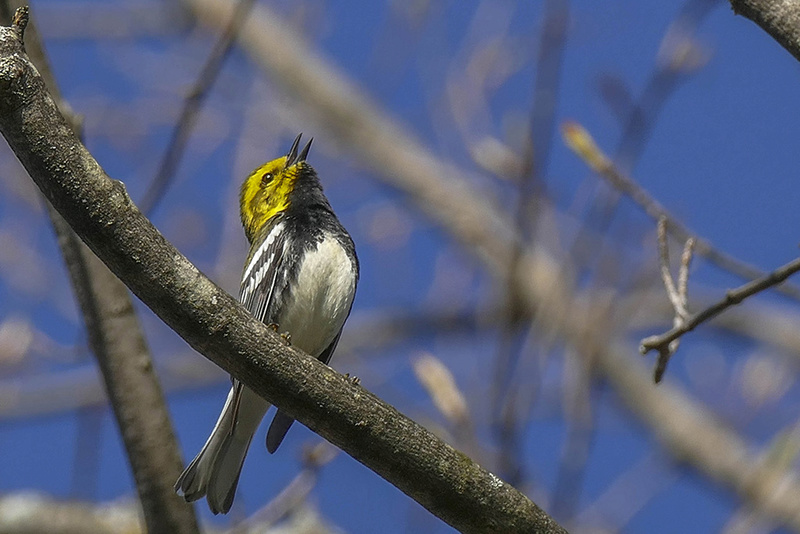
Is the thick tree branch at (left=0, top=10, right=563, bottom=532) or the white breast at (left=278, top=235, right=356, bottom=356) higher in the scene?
the white breast at (left=278, top=235, right=356, bottom=356)

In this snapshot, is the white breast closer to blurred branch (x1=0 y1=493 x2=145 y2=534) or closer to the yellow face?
the yellow face

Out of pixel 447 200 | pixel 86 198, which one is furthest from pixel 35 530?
pixel 447 200

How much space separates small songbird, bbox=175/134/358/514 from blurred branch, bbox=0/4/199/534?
0.11 metres

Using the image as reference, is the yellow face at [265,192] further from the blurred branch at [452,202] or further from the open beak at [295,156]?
the blurred branch at [452,202]

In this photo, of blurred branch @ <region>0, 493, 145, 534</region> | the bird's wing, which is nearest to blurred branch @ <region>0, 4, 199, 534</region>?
the bird's wing

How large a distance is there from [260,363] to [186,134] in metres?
1.54

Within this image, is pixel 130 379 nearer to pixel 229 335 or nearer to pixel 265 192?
pixel 229 335

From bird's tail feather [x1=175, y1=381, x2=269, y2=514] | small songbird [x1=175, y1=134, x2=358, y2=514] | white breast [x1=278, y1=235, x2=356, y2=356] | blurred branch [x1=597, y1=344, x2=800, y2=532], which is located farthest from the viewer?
blurred branch [x1=597, y1=344, x2=800, y2=532]

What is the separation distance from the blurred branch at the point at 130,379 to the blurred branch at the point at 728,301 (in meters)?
1.85

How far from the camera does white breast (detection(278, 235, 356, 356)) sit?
4.22m

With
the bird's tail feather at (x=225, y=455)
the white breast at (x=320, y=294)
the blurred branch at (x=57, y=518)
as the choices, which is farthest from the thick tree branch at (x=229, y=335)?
the blurred branch at (x=57, y=518)

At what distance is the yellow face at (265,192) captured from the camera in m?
5.41

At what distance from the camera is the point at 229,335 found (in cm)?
237

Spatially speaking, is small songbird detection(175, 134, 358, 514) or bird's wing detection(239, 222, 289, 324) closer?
small songbird detection(175, 134, 358, 514)
